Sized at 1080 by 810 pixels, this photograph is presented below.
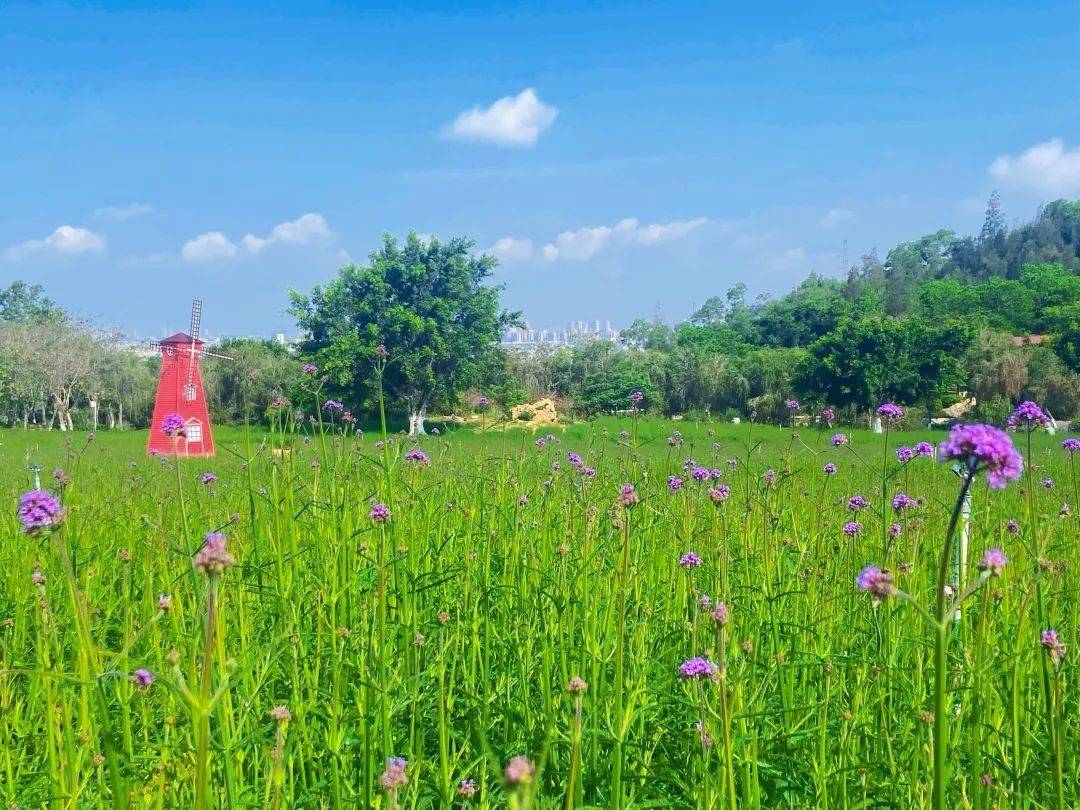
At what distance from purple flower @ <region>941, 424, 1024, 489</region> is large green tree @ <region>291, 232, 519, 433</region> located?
40028 mm

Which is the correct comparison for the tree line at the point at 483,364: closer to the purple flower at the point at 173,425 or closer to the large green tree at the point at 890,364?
the large green tree at the point at 890,364

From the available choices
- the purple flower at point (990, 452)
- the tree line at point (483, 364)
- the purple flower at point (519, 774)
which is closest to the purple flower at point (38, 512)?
the purple flower at point (519, 774)

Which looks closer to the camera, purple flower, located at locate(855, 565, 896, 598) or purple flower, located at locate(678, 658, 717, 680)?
purple flower, located at locate(855, 565, 896, 598)

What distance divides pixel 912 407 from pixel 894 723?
4324cm

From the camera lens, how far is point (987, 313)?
61719 mm

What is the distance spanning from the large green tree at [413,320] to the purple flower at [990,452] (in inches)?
1576

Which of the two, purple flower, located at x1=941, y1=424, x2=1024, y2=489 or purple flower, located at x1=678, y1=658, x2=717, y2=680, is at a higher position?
purple flower, located at x1=941, y1=424, x2=1024, y2=489

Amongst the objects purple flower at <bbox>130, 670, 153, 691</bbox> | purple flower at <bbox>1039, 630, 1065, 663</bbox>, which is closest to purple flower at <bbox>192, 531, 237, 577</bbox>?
purple flower at <bbox>130, 670, 153, 691</bbox>

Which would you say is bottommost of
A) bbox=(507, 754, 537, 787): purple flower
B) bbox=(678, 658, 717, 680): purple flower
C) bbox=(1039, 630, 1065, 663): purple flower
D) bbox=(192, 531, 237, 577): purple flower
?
bbox=(678, 658, 717, 680): purple flower

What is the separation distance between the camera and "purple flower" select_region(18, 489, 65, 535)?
1.40 meters

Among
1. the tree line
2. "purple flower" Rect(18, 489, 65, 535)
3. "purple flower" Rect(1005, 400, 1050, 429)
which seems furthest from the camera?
the tree line

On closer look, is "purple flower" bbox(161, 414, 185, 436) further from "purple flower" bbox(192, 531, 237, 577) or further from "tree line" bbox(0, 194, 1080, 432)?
"tree line" bbox(0, 194, 1080, 432)

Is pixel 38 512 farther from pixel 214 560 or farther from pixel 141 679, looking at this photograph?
pixel 214 560

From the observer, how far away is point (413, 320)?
41.3 m
